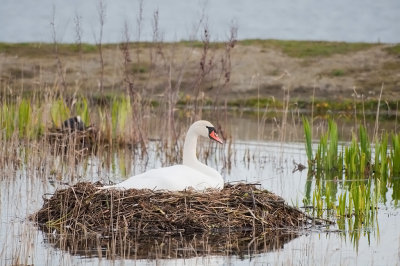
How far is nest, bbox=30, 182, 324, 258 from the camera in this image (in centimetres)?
930

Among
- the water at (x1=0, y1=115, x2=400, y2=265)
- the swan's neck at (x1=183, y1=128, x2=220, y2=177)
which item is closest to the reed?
the water at (x1=0, y1=115, x2=400, y2=265)

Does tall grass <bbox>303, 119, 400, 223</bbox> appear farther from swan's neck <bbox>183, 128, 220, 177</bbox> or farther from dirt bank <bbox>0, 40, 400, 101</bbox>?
dirt bank <bbox>0, 40, 400, 101</bbox>

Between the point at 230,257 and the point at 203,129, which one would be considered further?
the point at 203,129

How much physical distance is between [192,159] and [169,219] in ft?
6.30

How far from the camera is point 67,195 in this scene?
10094mm

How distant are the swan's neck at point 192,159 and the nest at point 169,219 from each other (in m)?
0.71

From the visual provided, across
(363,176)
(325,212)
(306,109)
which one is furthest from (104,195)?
(306,109)

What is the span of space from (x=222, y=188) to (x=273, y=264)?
9.34ft

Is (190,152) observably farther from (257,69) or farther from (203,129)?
(257,69)

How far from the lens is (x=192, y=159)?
37.8 feet

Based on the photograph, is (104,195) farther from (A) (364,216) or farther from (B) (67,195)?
(A) (364,216)

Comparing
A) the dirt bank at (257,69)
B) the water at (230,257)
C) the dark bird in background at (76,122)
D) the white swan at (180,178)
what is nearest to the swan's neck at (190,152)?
the white swan at (180,178)

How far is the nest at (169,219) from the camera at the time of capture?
930cm

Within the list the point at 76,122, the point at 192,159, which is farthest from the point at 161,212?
the point at 76,122
